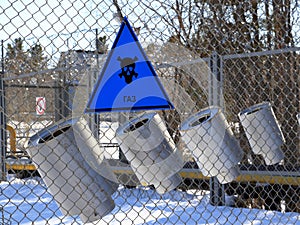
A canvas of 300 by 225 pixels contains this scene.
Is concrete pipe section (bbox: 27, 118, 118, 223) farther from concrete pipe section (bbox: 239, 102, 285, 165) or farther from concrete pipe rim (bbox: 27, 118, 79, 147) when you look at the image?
concrete pipe section (bbox: 239, 102, 285, 165)

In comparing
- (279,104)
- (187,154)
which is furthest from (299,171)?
(187,154)

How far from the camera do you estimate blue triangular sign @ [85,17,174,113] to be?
3.01 m

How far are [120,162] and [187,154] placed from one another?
2.90 feet

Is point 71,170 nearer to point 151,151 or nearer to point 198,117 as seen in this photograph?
point 151,151

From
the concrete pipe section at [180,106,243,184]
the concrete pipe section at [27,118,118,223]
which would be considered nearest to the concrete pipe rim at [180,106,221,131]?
the concrete pipe section at [180,106,243,184]

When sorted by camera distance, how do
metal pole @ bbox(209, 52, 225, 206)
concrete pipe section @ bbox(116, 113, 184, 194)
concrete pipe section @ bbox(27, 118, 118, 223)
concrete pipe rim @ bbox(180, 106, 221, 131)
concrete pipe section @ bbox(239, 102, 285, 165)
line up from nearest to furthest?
concrete pipe section @ bbox(27, 118, 118, 223), concrete pipe section @ bbox(116, 113, 184, 194), concrete pipe rim @ bbox(180, 106, 221, 131), concrete pipe section @ bbox(239, 102, 285, 165), metal pole @ bbox(209, 52, 225, 206)

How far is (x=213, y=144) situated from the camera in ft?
12.0

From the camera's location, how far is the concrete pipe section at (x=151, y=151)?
3424mm

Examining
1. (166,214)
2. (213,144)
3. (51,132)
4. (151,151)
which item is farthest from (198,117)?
(166,214)

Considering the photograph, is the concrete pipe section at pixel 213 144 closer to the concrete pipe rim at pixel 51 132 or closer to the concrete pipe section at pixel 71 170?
the concrete pipe section at pixel 71 170

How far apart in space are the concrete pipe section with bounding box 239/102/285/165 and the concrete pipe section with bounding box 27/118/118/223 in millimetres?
1479

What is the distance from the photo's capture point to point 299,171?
16.8ft

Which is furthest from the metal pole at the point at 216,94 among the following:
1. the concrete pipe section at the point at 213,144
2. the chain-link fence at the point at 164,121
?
the concrete pipe section at the point at 213,144

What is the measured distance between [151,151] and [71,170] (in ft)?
2.30
